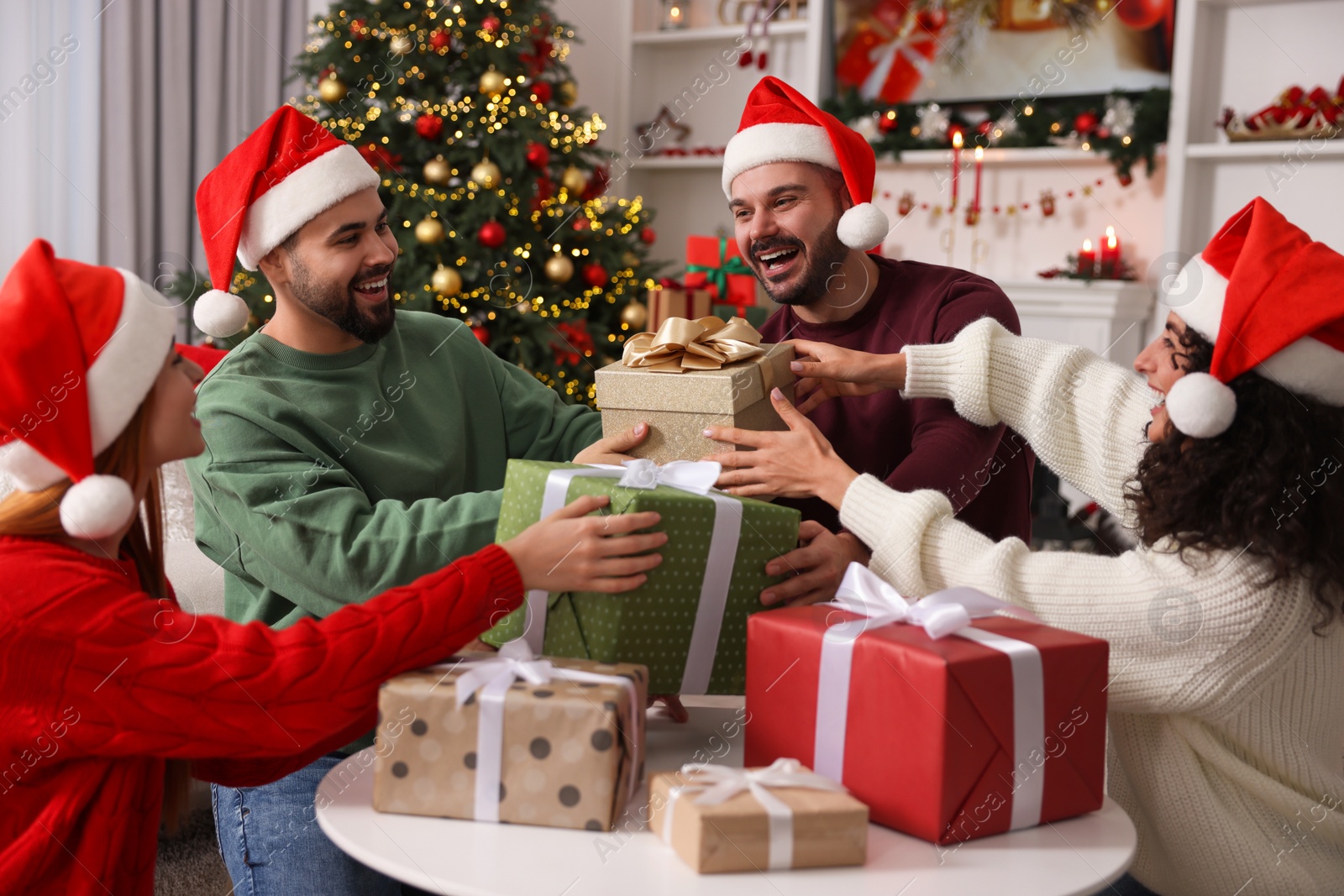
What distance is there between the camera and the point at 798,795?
42.1 inches

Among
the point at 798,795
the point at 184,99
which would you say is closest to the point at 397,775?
the point at 798,795

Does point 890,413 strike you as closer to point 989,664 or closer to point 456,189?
point 989,664

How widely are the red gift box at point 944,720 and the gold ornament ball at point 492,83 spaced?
11.0ft

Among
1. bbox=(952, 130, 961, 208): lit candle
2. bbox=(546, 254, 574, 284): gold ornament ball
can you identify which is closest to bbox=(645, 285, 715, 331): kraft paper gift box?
bbox=(546, 254, 574, 284): gold ornament ball

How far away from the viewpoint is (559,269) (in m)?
4.20

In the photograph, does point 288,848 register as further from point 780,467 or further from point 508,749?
point 780,467

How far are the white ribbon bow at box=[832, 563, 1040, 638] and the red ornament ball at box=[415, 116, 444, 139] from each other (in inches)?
130

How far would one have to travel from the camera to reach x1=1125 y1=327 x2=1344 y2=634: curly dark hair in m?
1.25

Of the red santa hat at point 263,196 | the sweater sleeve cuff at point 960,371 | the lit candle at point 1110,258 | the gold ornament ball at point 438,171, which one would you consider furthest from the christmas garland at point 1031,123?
the red santa hat at point 263,196

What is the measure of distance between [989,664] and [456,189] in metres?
3.46

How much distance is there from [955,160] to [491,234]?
2.23m

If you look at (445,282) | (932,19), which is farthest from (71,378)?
(932,19)

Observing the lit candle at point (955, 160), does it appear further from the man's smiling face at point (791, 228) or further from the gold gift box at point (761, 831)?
the gold gift box at point (761, 831)

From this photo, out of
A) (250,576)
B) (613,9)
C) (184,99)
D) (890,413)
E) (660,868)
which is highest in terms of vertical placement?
(613,9)
